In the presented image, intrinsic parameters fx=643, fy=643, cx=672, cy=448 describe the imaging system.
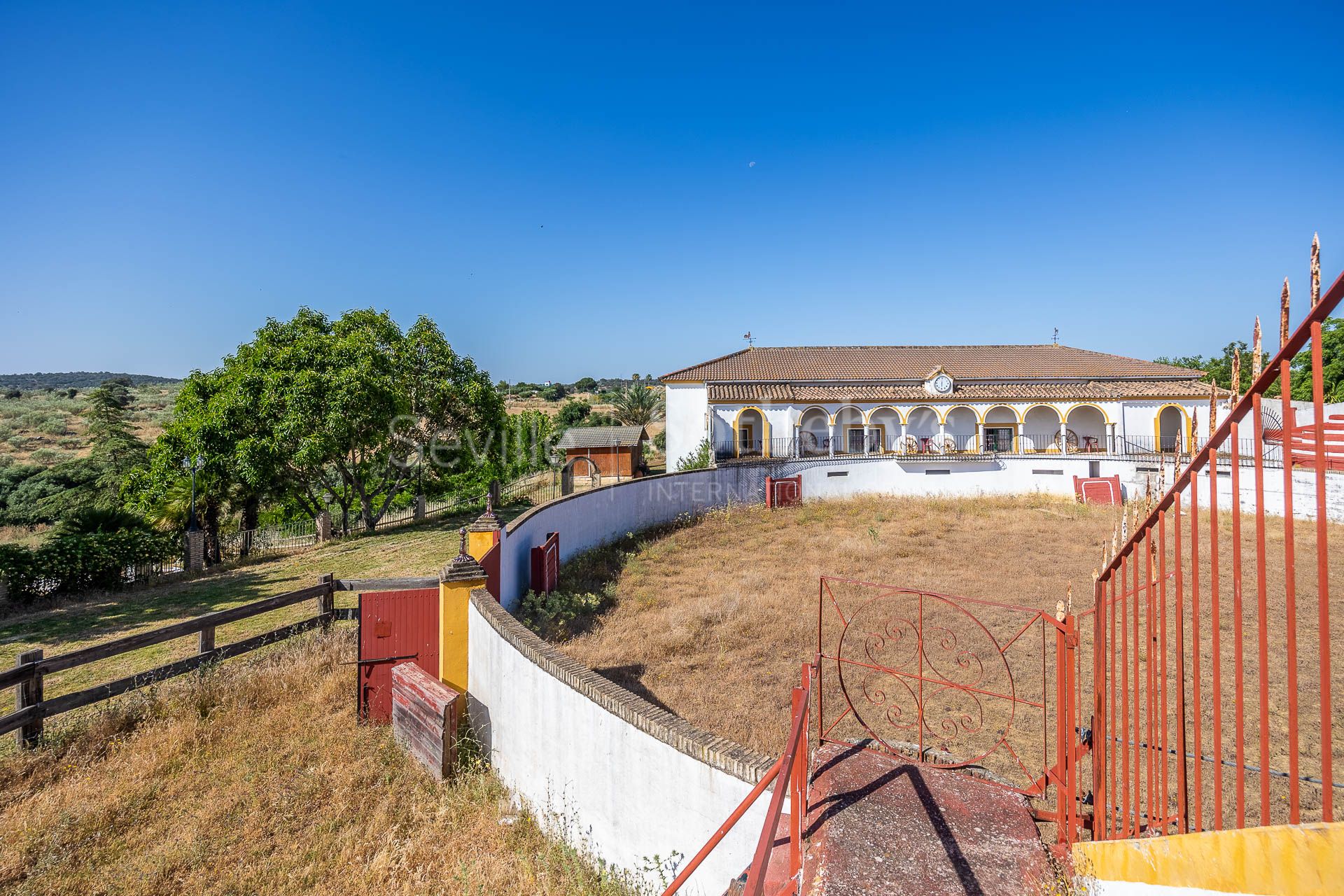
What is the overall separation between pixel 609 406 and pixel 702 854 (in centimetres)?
6853

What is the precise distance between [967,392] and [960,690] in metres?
23.6

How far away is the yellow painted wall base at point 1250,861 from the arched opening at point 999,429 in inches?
1134

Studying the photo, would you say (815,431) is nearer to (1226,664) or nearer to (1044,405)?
(1044,405)

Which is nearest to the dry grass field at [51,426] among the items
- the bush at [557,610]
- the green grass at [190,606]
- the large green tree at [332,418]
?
the large green tree at [332,418]

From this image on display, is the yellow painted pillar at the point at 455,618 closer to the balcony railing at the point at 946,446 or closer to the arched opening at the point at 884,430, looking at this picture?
the balcony railing at the point at 946,446

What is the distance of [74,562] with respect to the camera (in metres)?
12.1

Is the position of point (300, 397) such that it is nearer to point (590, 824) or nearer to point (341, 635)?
point (341, 635)

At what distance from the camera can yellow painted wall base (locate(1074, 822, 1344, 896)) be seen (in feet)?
5.29

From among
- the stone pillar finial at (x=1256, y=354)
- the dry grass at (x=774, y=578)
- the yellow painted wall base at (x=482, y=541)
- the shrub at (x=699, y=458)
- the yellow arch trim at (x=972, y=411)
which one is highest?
the yellow arch trim at (x=972, y=411)

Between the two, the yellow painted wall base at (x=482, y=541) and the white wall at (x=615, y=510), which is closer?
the yellow painted wall base at (x=482, y=541)

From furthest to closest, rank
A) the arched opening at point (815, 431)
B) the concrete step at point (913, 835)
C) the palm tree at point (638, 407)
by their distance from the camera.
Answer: the palm tree at point (638, 407) < the arched opening at point (815, 431) < the concrete step at point (913, 835)

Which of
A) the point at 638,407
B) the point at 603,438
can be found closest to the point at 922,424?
the point at 603,438

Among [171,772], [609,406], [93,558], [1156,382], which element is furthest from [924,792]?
[609,406]

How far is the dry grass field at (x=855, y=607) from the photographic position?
662 centimetres
